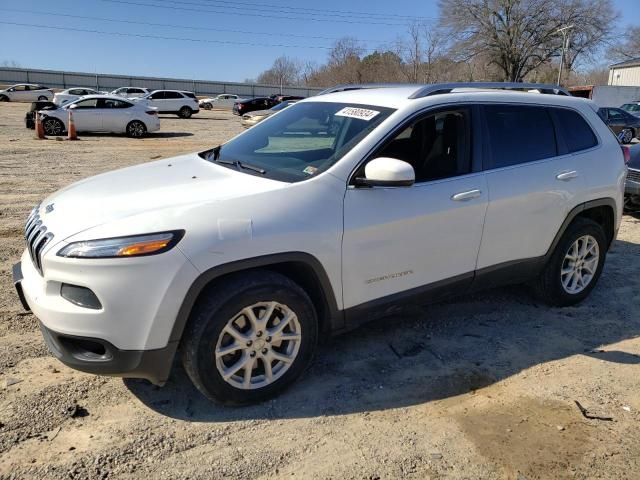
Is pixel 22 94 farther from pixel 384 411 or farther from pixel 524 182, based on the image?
pixel 384 411

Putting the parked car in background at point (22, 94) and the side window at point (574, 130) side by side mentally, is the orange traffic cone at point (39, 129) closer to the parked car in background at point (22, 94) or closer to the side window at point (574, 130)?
the side window at point (574, 130)

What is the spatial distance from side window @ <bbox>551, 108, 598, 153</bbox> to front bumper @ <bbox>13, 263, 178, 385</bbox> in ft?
11.4

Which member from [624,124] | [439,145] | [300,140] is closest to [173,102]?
[624,124]

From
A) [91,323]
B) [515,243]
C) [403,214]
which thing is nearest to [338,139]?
[403,214]

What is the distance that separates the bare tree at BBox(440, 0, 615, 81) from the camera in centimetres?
5028

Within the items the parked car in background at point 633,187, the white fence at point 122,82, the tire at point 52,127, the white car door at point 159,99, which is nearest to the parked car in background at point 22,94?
the white car door at point 159,99

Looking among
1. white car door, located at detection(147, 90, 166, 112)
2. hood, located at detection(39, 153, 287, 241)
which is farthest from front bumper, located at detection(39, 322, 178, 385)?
white car door, located at detection(147, 90, 166, 112)

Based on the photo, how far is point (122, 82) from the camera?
59.8m

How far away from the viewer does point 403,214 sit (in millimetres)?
3377

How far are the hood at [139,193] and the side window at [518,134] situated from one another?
1.74 metres

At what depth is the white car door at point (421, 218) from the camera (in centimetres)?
327

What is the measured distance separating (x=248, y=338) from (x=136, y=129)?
18869 millimetres

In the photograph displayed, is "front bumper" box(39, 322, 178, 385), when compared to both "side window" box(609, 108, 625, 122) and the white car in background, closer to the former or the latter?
the white car in background

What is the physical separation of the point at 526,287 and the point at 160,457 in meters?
3.48
